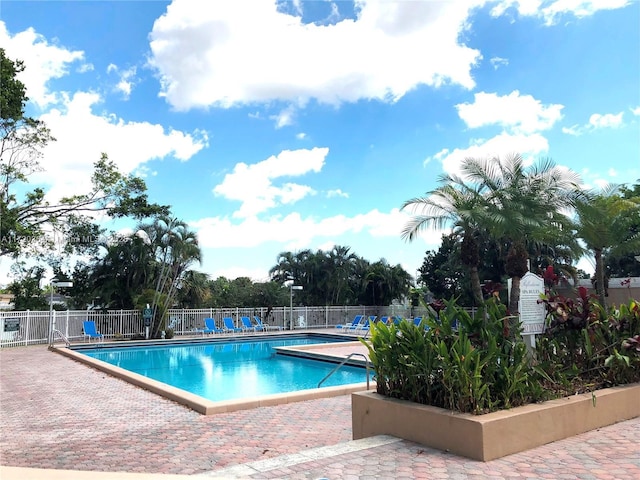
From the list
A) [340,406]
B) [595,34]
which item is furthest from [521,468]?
[595,34]

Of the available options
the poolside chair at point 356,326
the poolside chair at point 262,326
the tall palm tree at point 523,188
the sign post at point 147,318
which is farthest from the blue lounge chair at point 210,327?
the tall palm tree at point 523,188

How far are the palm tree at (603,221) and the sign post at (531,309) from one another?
1130cm

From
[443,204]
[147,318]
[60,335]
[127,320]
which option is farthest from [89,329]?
[443,204]

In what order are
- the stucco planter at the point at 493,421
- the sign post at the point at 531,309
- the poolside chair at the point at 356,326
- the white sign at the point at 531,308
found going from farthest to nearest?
the poolside chair at the point at 356,326 < the white sign at the point at 531,308 < the sign post at the point at 531,309 < the stucco planter at the point at 493,421

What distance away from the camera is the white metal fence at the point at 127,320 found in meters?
18.6

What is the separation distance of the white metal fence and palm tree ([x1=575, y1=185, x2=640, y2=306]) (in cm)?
728

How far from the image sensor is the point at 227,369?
49.3 feet

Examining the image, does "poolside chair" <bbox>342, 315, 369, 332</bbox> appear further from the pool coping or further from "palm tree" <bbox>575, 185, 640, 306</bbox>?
the pool coping

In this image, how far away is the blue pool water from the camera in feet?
39.0

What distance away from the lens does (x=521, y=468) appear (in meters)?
3.93

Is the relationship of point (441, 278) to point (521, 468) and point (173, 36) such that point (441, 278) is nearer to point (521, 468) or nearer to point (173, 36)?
point (173, 36)

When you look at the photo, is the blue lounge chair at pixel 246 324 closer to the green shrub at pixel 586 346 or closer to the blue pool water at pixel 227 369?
the blue pool water at pixel 227 369

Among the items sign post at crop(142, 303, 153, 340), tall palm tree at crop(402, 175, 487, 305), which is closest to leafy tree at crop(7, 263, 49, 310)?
sign post at crop(142, 303, 153, 340)

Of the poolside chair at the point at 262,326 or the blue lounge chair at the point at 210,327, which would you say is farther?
the poolside chair at the point at 262,326
